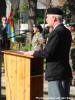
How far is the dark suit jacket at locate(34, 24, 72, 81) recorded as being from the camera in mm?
3930

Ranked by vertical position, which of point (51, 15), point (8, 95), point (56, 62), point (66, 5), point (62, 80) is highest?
point (66, 5)

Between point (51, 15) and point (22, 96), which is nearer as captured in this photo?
point (51, 15)

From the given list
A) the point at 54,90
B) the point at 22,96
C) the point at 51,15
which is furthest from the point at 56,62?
the point at 22,96

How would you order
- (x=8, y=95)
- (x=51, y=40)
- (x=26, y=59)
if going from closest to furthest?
(x=51, y=40) → (x=26, y=59) → (x=8, y=95)

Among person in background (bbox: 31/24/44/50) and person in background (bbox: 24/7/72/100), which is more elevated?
person in background (bbox: 31/24/44/50)

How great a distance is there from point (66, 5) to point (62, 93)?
12902 millimetres

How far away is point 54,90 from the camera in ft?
13.2

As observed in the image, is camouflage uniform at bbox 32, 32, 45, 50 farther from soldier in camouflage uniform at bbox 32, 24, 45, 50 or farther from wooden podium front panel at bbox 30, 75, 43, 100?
wooden podium front panel at bbox 30, 75, 43, 100

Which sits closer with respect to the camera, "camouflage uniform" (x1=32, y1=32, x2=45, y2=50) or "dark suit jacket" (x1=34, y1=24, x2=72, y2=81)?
"dark suit jacket" (x1=34, y1=24, x2=72, y2=81)

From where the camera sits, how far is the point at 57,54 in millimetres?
3973

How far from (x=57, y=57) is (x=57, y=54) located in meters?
0.04

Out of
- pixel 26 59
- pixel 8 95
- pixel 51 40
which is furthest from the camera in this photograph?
pixel 8 95

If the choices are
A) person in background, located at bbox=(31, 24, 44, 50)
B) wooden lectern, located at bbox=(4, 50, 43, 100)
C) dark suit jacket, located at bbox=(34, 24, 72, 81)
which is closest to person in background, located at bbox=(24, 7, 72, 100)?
dark suit jacket, located at bbox=(34, 24, 72, 81)

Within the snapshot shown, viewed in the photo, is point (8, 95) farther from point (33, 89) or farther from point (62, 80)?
point (62, 80)
